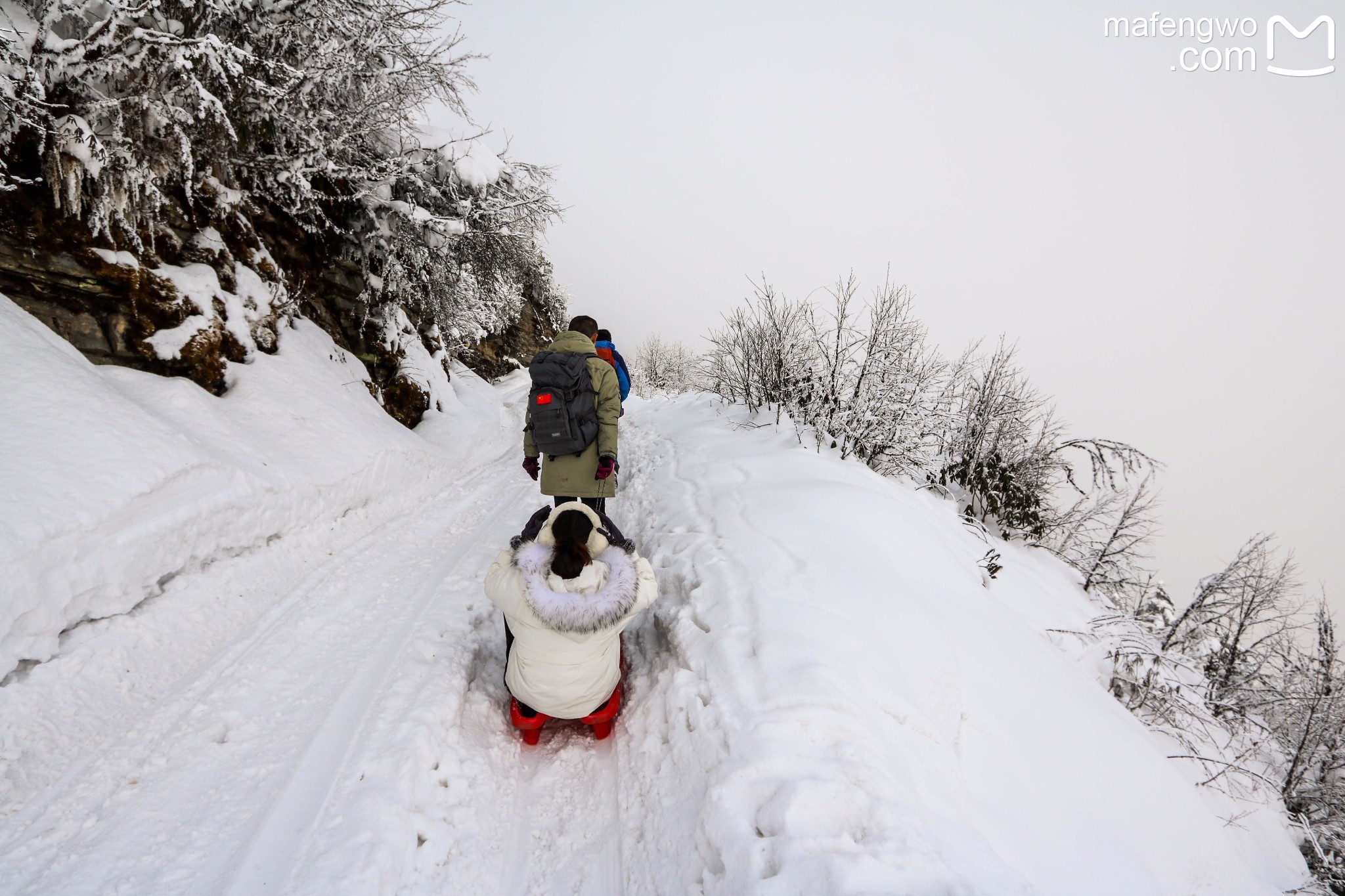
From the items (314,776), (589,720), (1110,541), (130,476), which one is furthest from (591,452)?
(1110,541)

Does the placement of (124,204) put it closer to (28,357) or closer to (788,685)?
(28,357)

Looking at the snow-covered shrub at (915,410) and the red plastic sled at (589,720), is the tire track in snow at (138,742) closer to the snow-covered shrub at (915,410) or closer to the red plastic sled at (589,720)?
the red plastic sled at (589,720)

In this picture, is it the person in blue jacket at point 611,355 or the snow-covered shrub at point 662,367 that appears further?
the snow-covered shrub at point 662,367

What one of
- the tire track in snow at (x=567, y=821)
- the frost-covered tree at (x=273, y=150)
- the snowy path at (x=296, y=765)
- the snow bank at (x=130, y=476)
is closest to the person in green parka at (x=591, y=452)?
the snowy path at (x=296, y=765)

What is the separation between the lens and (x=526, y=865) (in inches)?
93.4

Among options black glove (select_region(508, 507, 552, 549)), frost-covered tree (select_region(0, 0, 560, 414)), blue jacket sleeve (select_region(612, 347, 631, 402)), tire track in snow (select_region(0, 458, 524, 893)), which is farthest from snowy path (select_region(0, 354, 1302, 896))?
frost-covered tree (select_region(0, 0, 560, 414))

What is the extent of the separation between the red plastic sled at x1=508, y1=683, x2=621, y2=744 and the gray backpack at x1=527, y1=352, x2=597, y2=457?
186cm

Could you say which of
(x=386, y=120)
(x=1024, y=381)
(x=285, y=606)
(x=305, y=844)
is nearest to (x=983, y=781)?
(x=305, y=844)

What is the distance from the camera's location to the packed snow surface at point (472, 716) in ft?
7.11

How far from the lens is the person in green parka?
4047 mm

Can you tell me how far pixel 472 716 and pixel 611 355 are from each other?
331 centimetres

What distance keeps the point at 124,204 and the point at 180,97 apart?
1.30 meters

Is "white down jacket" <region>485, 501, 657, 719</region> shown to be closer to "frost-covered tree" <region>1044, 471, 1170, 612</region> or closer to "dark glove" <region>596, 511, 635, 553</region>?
"dark glove" <region>596, 511, 635, 553</region>

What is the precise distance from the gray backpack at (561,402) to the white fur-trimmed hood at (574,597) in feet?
4.40
